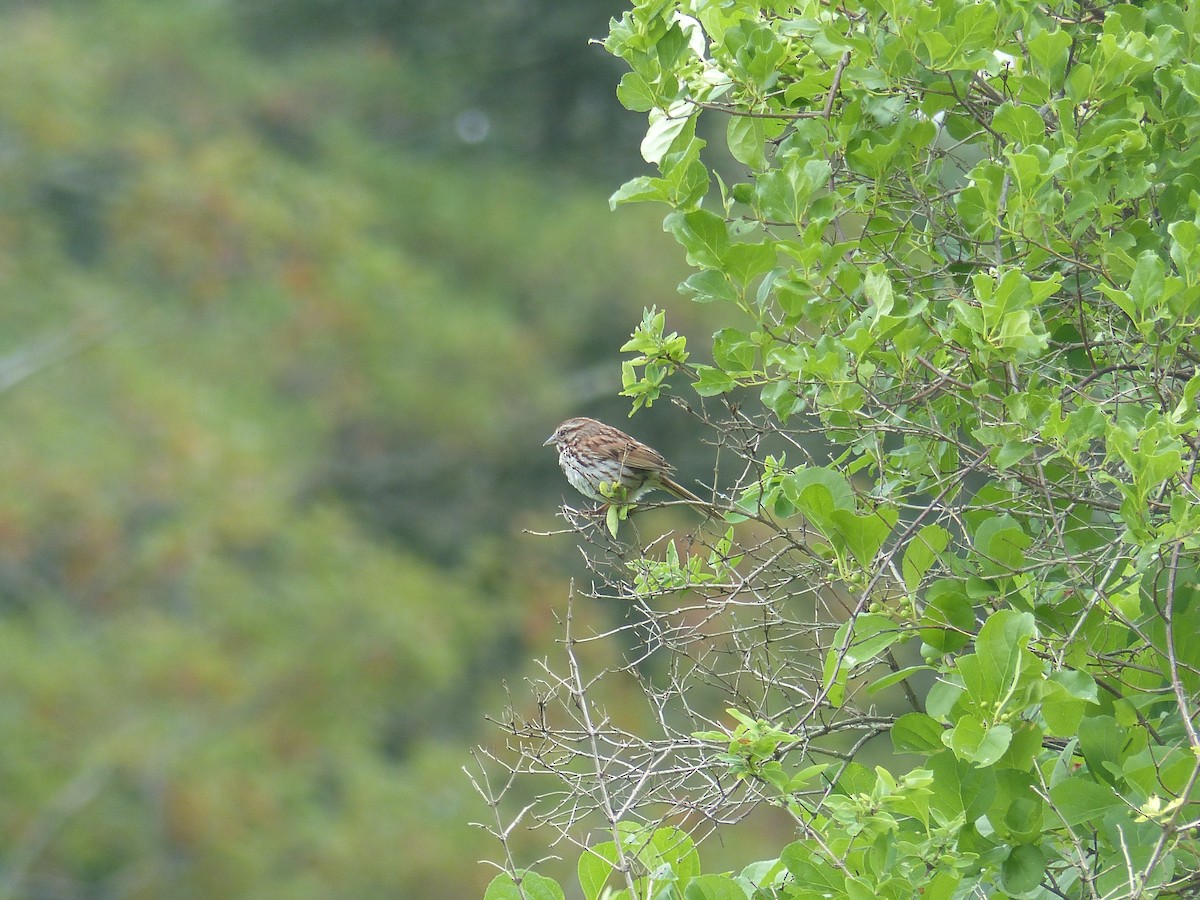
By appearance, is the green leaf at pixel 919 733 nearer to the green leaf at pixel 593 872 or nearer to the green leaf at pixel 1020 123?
the green leaf at pixel 593 872

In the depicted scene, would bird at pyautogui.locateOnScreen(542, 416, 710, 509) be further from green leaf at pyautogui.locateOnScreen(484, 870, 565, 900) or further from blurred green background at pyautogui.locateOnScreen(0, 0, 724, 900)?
blurred green background at pyautogui.locateOnScreen(0, 0, 724, 900)

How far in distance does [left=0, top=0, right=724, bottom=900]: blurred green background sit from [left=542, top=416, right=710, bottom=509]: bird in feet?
20.7

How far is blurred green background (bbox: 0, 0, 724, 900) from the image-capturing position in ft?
40.0

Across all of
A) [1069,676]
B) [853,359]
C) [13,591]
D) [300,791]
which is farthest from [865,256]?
[13,591]

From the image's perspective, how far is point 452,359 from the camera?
14.2m

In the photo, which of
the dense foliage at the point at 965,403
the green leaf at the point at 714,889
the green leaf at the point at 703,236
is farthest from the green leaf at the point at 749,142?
the green leaf at the point at 714,889

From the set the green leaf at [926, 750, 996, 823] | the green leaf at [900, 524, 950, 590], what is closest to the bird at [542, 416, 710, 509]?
the green leaf at [900, 524, 950, 590]

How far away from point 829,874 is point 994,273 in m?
1.02

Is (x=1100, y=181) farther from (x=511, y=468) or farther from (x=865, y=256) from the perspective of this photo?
(x=511, y=468)

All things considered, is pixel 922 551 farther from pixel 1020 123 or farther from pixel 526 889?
pixel 526 889

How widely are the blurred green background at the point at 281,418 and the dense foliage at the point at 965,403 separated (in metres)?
9.13

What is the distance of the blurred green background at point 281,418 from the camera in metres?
12.2

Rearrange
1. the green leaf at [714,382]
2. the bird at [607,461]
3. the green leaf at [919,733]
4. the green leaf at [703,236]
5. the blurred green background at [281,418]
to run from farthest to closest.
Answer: the blurred green background at [281,418] → the bird at [607,461] → the green leaf at [714,382] → the green leaf at [703,236] → the green leaf at [919,733]

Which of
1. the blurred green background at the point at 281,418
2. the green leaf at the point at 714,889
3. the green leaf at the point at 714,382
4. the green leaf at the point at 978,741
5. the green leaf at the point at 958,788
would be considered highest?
the green leaf at the point at 714,382
